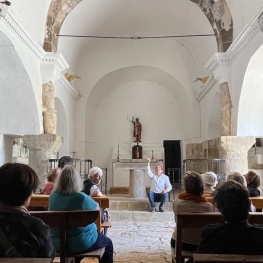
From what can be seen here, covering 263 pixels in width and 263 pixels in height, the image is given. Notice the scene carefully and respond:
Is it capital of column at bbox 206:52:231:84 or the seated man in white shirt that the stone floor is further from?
capital of column at bbox 206:52:231:84

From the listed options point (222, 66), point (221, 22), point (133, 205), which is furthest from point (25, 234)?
point (221, 22)

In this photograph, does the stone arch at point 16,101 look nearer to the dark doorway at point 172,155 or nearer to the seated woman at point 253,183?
the seated woman at point 253,183

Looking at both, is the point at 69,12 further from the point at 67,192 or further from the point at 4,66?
the point at 67,192

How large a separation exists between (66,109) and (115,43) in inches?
129

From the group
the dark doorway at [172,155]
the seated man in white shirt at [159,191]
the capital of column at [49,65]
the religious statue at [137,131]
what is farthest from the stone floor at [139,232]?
the dark doorway at [172,155]

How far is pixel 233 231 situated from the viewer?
→ 221cm

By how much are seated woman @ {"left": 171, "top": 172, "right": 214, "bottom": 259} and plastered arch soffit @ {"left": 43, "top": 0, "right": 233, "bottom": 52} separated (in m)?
5.90

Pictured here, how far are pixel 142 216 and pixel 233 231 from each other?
20.2 feet

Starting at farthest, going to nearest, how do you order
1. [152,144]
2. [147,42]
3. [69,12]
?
1. [152,144]
2. [147,42]
3. [69,12]

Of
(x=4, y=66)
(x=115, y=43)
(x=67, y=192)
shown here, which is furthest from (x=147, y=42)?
(x=67, y=192)

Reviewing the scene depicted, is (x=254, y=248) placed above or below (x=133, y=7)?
below

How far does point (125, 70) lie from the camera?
44.1 ft

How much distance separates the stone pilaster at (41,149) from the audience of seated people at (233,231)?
20.3ft

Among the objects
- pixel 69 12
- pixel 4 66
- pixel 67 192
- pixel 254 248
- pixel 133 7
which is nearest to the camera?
pixel 254 248
